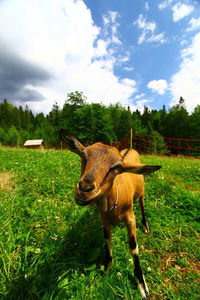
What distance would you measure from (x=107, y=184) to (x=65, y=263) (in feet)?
5.79

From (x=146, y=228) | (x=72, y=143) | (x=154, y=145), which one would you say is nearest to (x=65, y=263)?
(x=72, y=143)

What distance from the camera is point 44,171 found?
6676 millimetres

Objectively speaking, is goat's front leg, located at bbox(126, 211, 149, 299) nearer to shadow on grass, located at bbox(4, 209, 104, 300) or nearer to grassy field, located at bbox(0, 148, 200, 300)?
grassy field, located at bbox(0, 148, 200, 300)

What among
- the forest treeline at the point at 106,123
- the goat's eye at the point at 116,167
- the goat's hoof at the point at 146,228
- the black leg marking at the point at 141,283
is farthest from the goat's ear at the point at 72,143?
the forest treeline at the point at 106,123

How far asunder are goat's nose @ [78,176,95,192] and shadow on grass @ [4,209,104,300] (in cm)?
156

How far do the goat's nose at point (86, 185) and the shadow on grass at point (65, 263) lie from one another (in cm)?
156

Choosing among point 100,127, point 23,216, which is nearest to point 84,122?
point 100,127

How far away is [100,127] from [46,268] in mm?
45553

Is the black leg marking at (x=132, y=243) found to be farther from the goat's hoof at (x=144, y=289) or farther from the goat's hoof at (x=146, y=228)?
the goat's hoof at (x=146, y=228)

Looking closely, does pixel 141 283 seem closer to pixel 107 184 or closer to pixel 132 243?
pixel 132 243

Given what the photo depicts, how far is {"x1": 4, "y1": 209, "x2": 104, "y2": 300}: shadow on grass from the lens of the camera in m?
2.04

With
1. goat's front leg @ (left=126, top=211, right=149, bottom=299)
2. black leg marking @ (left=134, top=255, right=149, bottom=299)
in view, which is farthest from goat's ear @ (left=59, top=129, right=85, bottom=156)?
black leg marking @ (left=134, top=255, right=149, bottom=299)

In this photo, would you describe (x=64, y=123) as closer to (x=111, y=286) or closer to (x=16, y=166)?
(x=16, y=166)

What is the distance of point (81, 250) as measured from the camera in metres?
2.93
